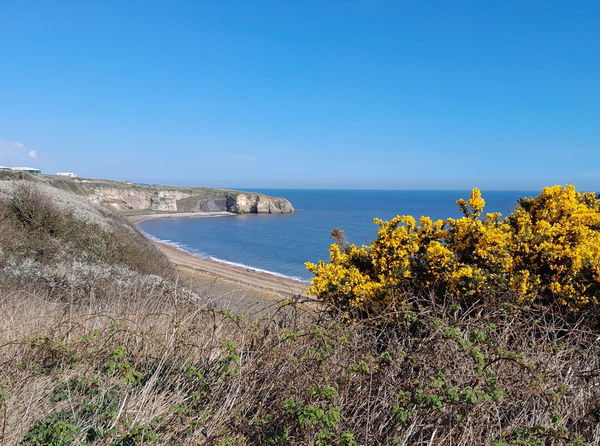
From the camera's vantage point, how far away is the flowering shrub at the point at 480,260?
5.73 metres

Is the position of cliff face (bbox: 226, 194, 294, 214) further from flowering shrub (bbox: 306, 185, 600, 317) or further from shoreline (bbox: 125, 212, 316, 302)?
flowering shrub (bbox: 306, 185, 600, 317)

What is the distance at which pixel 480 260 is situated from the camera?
619 cm

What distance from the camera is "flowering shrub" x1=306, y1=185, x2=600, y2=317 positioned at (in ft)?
18.8

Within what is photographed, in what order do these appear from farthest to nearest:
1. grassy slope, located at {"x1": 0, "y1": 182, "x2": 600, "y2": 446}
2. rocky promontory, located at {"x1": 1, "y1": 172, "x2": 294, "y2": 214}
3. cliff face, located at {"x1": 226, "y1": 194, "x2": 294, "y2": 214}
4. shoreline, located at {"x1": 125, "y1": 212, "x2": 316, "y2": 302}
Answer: cliff face, located at {"x1": 226, "y1": 194, "x2": 294, "y2": 214} < rocky promontory, located at {"x1": 1, "y1": 172, "x2": 294, "y2": 214} < shoreline, located at {"x1": 125, "y1": 212, "x2": 316, "y2": 302} < grassy slope, located at {"x1": 0, "y1": 182, "x2": 600, "y2": 446}

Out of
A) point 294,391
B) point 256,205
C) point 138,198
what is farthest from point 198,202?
point 294,391

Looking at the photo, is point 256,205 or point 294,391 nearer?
point 294,391

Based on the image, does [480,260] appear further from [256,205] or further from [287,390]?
[256,205]

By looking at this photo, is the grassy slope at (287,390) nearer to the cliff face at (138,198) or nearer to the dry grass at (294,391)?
the dry grass at (294,391)

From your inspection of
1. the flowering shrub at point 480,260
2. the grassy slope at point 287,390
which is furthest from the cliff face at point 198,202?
the grassy slope at point 287,390

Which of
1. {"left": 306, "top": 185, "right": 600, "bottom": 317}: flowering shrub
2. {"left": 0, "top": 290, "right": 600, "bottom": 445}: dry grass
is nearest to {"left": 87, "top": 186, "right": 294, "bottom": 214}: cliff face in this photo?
{"left": 306, "top": 185, "right": 600, "bottom": 317}: flowering shrub

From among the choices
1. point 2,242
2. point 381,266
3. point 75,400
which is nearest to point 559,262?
point 381,266

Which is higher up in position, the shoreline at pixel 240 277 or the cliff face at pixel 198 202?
the cliff face at pixel 198 202

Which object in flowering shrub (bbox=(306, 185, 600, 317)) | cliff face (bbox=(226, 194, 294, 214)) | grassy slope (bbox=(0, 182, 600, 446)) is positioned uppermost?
flowering shrub (bbox=(306, 185, 600, 317))

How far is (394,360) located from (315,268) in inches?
138
